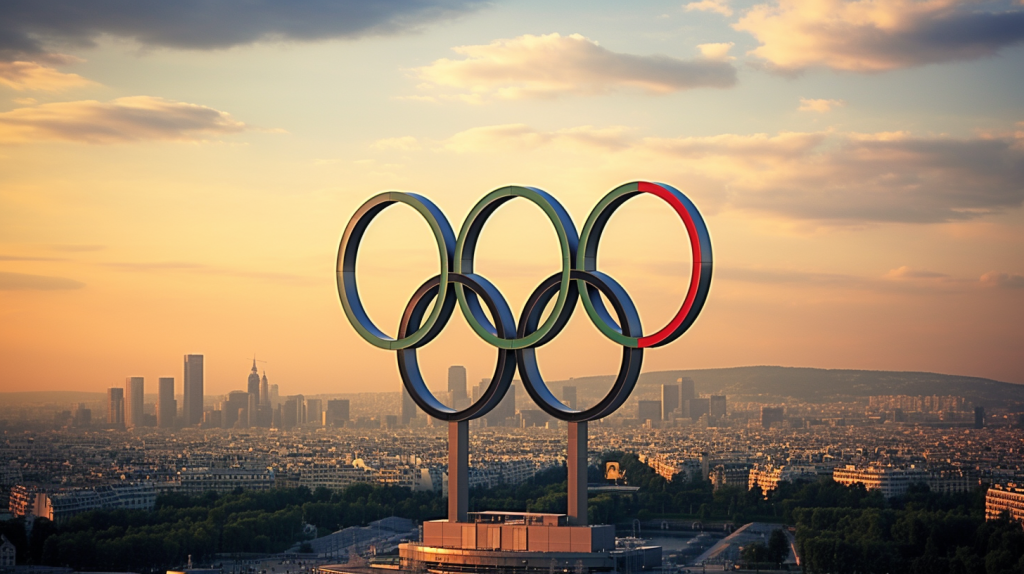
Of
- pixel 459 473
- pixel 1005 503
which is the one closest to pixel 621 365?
pixel 459 473

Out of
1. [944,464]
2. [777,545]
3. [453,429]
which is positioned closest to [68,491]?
[777,545]

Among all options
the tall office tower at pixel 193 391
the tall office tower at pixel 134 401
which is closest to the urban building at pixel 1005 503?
the tall office tower at pixel 193 391

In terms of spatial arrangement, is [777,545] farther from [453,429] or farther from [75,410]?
[75,410]

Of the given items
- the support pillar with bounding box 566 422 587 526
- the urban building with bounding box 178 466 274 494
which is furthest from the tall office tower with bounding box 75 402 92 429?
the support pillar with bounding box 566 422 587 526

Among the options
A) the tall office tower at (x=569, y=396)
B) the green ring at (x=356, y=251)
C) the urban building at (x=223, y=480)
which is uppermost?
the green ring at (x=356, y=251)

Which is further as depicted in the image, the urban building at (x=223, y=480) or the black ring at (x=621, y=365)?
the urban building at (x=223, y=480)

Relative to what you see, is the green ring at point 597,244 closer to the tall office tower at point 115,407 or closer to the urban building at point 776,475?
the urban building at point 776,475

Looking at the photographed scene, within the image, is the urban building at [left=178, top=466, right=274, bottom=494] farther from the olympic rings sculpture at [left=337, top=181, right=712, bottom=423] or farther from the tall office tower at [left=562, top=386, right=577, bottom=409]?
the olympic rings sculpture at [left=337, top=181, right=712, bottom=423]

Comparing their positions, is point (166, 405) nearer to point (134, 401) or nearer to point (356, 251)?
point (134, 401)

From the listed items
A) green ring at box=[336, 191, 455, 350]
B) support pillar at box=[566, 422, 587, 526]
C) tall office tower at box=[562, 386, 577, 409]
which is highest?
green ring at box=[336, 191, 455, 350]
